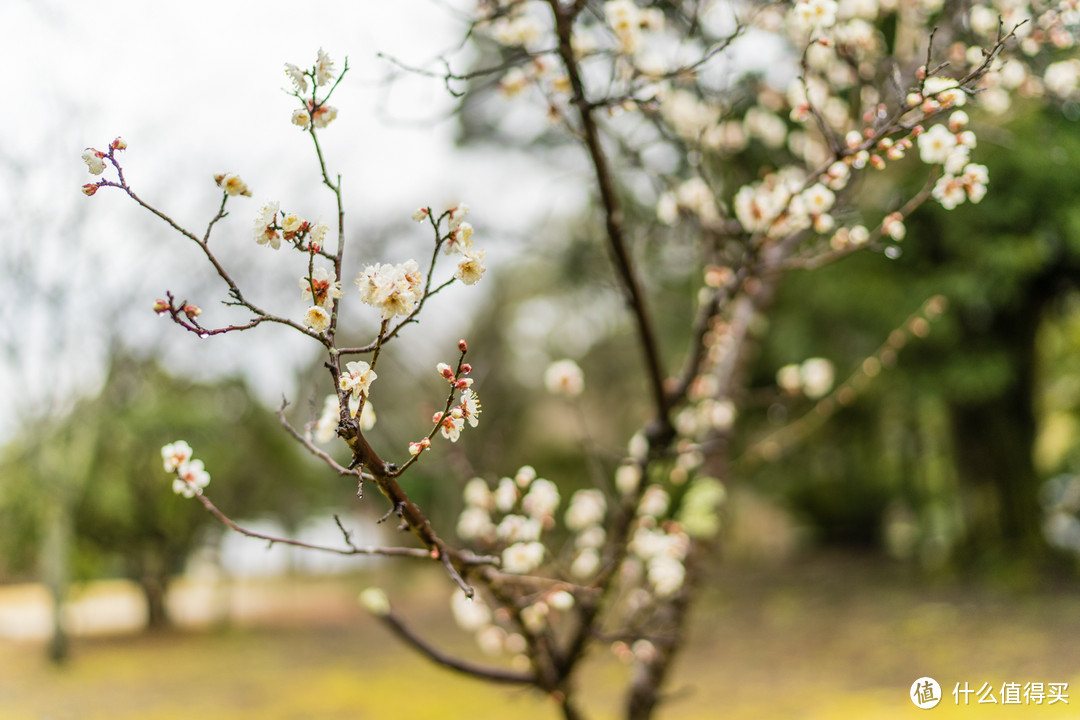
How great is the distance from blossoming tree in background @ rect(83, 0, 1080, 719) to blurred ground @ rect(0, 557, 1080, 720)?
254 centimetres

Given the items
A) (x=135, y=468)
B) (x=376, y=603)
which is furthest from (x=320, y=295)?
(x=135, y=468)

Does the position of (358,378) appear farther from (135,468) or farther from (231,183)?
(135,468)

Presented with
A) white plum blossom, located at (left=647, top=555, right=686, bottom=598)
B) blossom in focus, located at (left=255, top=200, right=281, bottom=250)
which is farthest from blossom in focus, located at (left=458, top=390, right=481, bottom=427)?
white plum blossom, located at (left=647, top=555, right=686, bottom=598)

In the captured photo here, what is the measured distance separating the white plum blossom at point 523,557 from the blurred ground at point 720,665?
2.93 m

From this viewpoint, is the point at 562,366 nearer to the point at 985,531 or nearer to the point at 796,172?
the point at 796,172

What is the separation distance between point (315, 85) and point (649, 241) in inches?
84.7

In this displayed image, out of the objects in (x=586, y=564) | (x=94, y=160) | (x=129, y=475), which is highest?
(x=129, y=475)

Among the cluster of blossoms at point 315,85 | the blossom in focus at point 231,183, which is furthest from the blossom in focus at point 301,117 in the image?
the blossom in focus at point 231,183

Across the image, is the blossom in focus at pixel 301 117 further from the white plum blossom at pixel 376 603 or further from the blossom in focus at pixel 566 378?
the blossom in focus at pixel 566 378

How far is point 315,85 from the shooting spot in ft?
3.79

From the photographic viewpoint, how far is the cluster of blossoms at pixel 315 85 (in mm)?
1146

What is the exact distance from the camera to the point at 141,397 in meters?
10.0

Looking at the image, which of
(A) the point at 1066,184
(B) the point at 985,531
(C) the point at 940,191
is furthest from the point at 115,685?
(A) the point at 1066,184

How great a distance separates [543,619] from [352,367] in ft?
4.66
